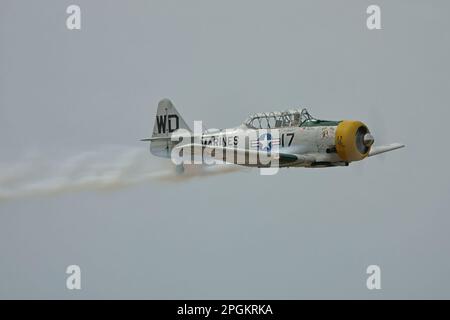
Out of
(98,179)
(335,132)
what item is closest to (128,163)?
(98,179)

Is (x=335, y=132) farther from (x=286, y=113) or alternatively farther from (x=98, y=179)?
(x=98, y=179)

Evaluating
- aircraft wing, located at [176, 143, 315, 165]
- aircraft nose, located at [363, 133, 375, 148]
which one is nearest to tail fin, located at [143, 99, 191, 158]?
aircraft wing, located at [176, 143, 315, 165]

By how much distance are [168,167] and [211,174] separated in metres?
1.87

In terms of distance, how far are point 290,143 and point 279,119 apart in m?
0.96

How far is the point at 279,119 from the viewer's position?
130 ft

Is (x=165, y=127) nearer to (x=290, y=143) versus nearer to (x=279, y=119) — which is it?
(x=279, y=119)

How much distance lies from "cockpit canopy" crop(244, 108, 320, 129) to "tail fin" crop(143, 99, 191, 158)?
→ 4346mm

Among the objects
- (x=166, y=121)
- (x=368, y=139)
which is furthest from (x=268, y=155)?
(x=166, y=121)

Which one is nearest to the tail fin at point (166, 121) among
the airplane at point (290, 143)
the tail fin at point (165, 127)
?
the tail fin at point (165, 127)

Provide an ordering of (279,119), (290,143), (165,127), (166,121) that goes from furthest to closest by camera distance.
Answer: (166,121)
(165,127)
(279,119)
(290,143)

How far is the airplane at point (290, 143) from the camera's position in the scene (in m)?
38.4

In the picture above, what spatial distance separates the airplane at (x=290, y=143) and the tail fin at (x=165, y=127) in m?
2.38

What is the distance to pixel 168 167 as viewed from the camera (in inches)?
1687

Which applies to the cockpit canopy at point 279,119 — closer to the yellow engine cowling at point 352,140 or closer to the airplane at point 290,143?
the airplane at point 290,143
